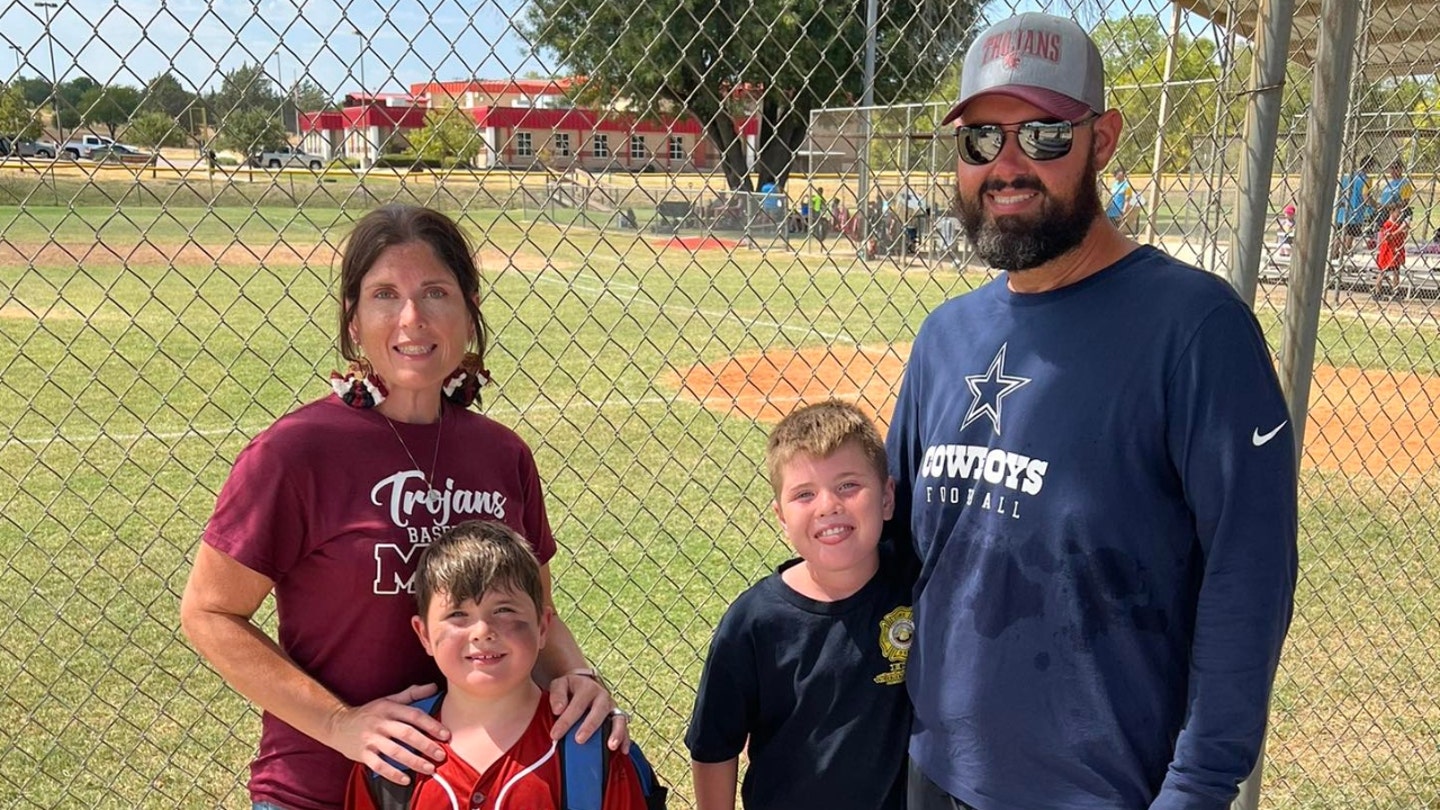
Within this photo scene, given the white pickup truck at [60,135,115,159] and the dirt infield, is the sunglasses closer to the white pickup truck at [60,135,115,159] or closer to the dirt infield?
the white pickup truck at [60,135,115,159]

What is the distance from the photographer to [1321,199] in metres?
2.71

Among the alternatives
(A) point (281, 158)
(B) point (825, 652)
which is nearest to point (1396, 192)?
(B) point (825, 652)

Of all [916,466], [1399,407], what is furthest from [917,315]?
[916,466]

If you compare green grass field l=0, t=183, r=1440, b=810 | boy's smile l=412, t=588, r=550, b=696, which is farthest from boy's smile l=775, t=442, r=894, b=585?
green grass field l=0, t=183, r=1440, b=810

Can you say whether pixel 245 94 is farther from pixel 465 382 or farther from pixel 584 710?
pixel 584 710

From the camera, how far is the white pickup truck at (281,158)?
284 cm

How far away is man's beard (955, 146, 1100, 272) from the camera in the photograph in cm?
199

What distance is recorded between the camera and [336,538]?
196 cm

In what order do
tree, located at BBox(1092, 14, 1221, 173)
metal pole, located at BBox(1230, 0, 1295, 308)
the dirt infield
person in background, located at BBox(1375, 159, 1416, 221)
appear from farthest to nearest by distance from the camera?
1. the dirt infield
2. person in background, located at BBox(1375, 159, 1416, 221)
3. tree, located at BBox(1092, 14, 1221, 173)
4. metal pole, located at BBox(1230, 0, 1295, 308)

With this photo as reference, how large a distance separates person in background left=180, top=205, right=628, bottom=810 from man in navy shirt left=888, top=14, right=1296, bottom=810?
28.8 inches

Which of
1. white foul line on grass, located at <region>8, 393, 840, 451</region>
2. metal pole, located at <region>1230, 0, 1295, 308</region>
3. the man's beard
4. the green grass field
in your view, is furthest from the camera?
white foul line on grass, located at <region>8, 393, 840, 451</region>

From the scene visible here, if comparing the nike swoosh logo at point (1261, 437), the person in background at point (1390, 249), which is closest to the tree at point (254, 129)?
the nike swoosh logo at point (1261, 437)

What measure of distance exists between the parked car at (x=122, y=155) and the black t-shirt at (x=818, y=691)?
6.43ft

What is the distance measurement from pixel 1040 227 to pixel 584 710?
124 centimetres
